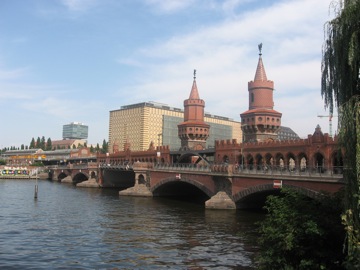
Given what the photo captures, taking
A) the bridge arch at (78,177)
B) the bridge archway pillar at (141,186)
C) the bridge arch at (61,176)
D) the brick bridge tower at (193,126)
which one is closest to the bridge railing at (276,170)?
the bridge archway pillar at (141,186)

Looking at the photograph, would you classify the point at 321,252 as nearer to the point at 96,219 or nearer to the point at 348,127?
the point at 348,127

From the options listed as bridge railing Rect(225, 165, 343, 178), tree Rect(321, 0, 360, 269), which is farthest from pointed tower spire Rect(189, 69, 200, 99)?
tree Rect(321, 0, 360, 269)

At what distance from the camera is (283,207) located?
73.6ft

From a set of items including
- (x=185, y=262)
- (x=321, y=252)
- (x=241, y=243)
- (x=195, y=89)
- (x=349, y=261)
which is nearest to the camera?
(x=349, y=261)

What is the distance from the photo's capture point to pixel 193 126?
97250 mm

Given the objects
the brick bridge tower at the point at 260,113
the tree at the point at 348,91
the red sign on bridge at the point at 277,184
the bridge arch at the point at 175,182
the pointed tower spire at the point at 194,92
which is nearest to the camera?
the tree at the point at 348,91

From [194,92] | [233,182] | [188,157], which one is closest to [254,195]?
[233,182]

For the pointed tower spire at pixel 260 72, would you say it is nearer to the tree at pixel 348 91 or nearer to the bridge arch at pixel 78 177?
the tree at pixel 348 91

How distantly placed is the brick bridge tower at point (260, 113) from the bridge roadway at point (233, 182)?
54.2ft

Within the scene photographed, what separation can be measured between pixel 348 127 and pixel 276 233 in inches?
262

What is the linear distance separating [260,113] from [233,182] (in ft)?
87.1

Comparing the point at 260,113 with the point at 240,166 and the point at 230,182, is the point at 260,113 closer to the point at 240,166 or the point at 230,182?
the point at 240,166

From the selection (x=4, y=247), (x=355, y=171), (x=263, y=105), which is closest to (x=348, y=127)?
(x=355, y=171)

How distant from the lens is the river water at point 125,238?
2828cm
